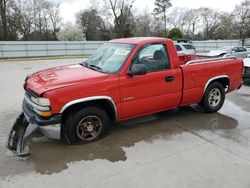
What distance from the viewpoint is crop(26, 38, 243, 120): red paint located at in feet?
12.7

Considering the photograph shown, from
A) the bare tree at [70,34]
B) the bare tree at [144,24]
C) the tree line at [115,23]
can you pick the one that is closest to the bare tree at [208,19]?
the tree line at [115,23]

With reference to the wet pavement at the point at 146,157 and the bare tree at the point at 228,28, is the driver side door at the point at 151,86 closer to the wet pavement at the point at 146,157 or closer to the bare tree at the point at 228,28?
the wet pavement at the point at 146,157

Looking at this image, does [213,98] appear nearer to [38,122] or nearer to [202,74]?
[202,74]

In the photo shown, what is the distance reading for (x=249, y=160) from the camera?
3662 mm

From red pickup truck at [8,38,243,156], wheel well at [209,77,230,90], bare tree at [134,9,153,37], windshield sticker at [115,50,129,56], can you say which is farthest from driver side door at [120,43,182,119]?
bare tree at [134,9,153,37]

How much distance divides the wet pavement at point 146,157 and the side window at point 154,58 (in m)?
1.27

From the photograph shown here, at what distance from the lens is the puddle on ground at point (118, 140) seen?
11.9 feet

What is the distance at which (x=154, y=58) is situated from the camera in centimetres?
477

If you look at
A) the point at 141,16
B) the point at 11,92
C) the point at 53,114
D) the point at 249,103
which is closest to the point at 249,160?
the point at 53,114

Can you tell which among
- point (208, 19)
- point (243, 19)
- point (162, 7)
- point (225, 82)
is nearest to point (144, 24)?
point (162, 7)

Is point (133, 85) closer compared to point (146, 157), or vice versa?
point (146, 157)

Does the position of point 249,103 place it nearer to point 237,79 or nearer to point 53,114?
point 237,79

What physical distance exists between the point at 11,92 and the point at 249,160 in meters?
7.62

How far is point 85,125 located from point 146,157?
1.21 m
